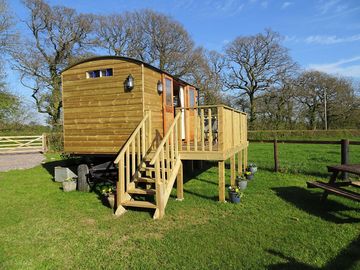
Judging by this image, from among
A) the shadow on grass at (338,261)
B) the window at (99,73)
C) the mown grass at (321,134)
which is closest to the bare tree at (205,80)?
the mown grass at (321,134)

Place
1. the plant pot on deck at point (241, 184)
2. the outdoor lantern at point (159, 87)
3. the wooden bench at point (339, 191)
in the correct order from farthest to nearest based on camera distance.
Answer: the outdoor lantern at point (159, 87)
the plant pot on deck at point (241, 184)
the wooden bench at point (339, 191)

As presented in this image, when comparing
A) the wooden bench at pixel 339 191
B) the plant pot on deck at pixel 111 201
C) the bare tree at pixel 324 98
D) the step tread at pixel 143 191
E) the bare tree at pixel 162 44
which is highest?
the bare tree at pixel 162 44

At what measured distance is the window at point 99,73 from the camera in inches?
286

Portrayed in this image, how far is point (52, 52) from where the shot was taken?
939 inches

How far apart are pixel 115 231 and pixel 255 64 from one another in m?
29.8

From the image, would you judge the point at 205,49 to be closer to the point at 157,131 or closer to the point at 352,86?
the point at 352,86

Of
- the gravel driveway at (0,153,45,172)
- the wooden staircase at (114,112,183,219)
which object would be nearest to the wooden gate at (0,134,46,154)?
the gravel driveway at (0,153,45,172)

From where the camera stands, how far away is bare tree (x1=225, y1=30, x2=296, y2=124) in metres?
30.8

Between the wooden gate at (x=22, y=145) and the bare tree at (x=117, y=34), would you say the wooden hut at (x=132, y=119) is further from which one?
the bare tree at (x=117, y=34)

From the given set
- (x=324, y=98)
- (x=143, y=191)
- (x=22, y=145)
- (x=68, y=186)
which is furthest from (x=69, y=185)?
(x=324, y=98)

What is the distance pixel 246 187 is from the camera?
6980 millimetres

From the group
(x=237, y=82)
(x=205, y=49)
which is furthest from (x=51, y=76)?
(x=237, y=82)

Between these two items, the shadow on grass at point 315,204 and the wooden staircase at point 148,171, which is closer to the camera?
the shadow on grass at point 315,204

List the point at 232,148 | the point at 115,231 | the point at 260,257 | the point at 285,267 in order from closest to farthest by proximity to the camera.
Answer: the point at 285,267 < the point at 260,257 < the point at 115,231 < the point at 232,148
